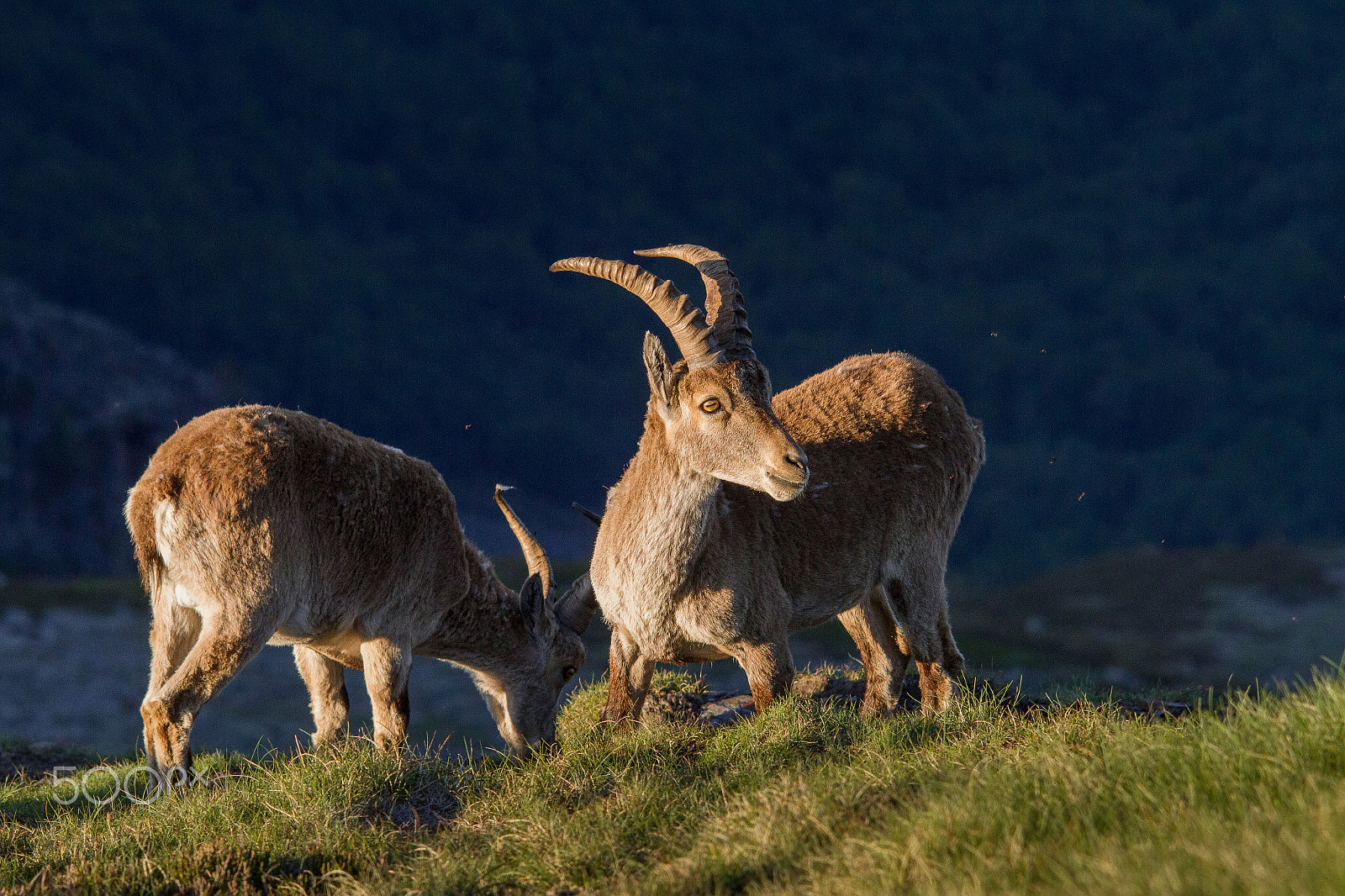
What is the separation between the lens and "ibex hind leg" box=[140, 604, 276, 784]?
6.78 m

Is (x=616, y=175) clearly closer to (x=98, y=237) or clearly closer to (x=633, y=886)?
(x=98, y=237)

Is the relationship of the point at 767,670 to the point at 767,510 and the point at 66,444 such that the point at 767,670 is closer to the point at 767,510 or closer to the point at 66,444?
the point at 767,510

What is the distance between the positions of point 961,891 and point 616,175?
9424 cm

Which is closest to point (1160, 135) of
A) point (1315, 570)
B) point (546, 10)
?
point (546, 10)

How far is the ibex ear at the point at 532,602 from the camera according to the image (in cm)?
900

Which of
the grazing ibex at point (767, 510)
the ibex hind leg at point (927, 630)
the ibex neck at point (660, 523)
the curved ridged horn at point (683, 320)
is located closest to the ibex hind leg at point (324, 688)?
the grazing ibex at point (767, 510)

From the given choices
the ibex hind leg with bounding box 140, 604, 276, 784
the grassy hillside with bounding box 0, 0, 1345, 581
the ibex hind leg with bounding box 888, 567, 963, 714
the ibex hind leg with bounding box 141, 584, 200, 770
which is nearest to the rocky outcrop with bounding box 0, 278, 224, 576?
the grassy hillside with bounding box 0, 0, 1345, 581

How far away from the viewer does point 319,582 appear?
24.4ft

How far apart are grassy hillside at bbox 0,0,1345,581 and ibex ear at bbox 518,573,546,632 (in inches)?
1874

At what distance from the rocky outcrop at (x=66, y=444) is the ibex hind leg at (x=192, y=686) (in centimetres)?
3495

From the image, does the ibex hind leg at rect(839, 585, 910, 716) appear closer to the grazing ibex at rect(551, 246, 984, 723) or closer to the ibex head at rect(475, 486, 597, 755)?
the grazing ibex at rect(551, 246, 984, 723)

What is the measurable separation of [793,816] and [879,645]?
4324 mm

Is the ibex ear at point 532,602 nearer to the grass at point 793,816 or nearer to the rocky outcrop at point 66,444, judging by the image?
the grass at point 793,816

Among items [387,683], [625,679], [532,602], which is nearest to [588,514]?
[532,602]
